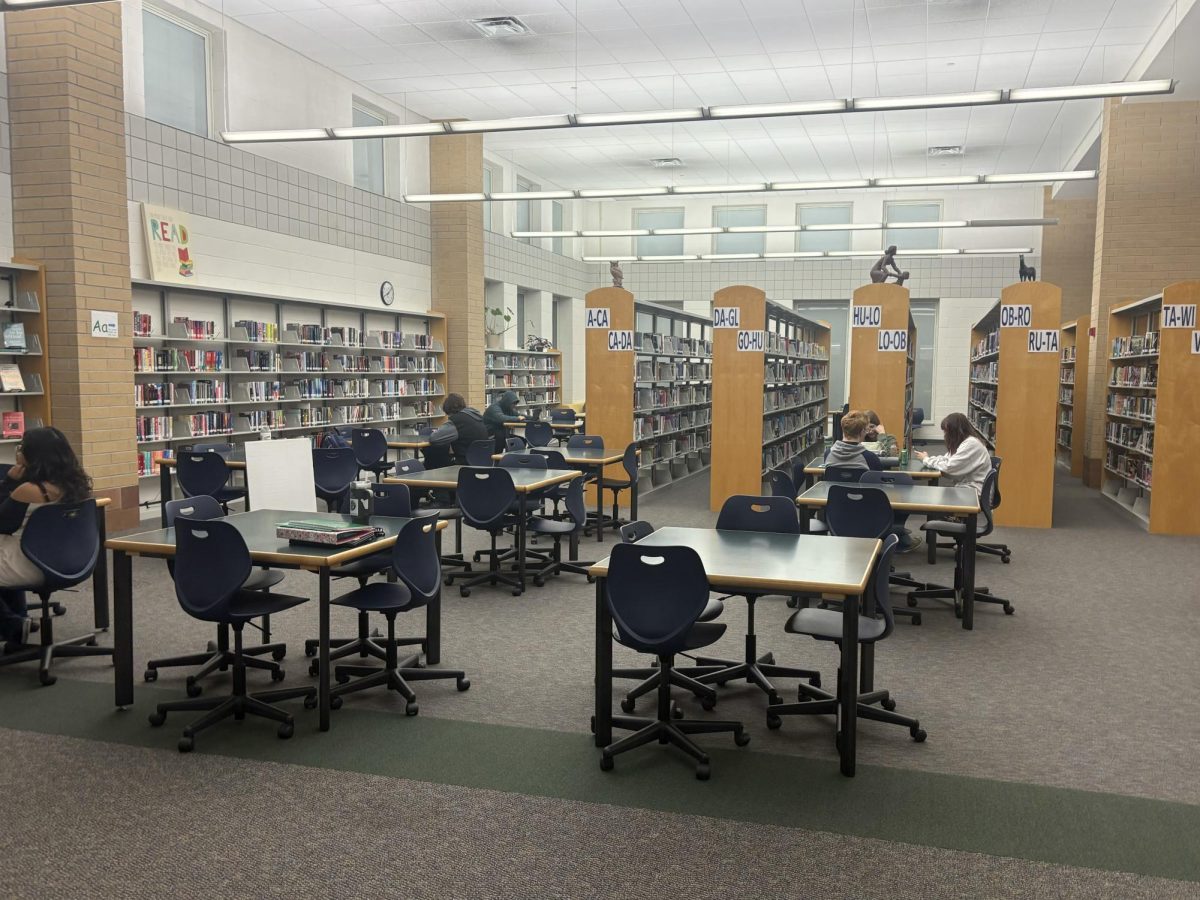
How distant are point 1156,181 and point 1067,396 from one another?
186 inches

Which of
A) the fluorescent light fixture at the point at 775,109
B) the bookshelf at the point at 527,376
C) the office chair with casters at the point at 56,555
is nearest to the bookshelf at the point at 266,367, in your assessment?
the bookshelf at the point at 527,376

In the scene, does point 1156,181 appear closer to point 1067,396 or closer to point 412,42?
point 1067,396

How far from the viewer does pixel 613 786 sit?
348 centimetres

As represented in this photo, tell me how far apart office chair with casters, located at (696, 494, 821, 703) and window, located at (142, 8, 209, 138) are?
304 inches

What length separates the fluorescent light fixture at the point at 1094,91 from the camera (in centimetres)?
753

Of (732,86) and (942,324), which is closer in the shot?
(732,86)

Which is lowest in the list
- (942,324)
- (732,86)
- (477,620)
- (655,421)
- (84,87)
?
(477,620)

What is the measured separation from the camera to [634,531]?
14.4ft

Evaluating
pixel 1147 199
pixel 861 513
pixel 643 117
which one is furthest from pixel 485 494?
pixel 1147 199

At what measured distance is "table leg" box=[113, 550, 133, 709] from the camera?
4.17 meters

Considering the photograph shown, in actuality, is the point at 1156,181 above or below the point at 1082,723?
above

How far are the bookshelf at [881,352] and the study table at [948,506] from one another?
13.0ft

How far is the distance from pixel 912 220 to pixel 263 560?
17.9 m

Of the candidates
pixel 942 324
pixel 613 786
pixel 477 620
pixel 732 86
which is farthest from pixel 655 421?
pixel 942 324
